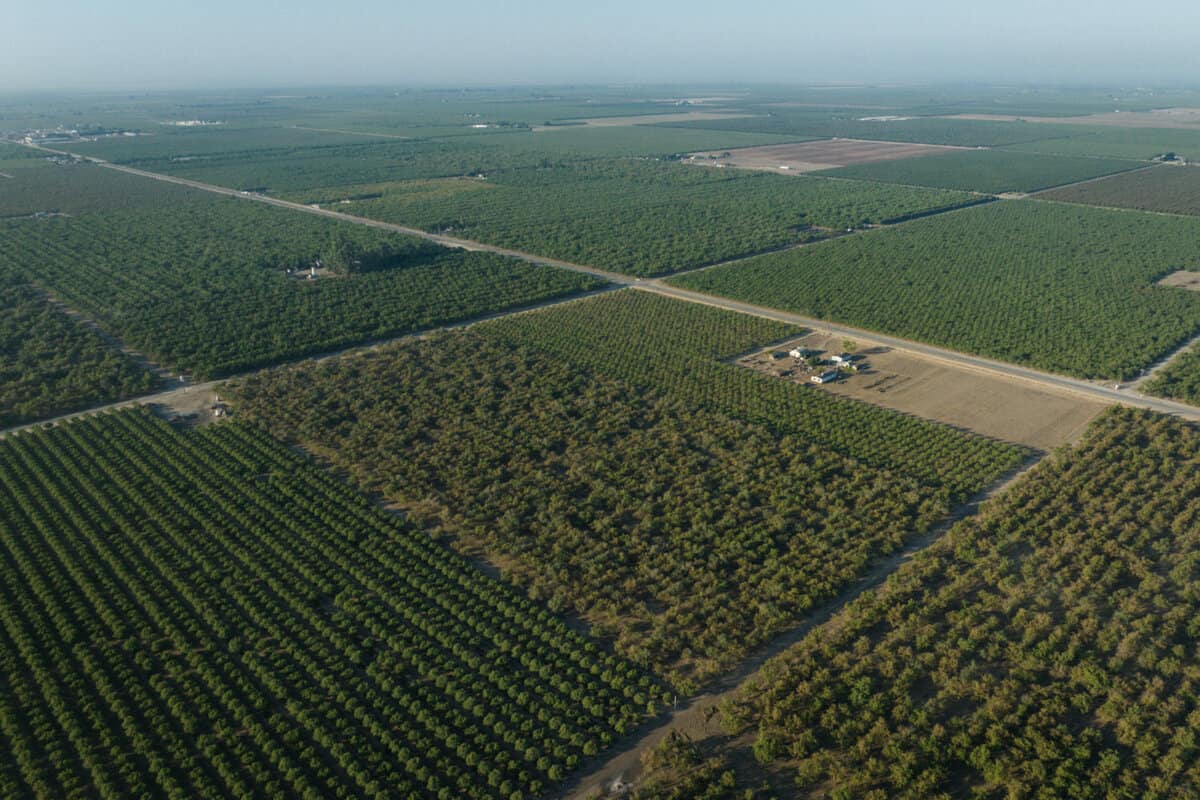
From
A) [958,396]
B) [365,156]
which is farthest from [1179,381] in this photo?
[365,156]

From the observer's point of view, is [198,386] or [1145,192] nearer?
[198,386]

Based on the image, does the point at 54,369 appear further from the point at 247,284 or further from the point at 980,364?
the point at 980,364

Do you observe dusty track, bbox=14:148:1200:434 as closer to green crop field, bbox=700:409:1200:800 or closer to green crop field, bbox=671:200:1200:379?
green crop field, bbox=671:200:1200:379

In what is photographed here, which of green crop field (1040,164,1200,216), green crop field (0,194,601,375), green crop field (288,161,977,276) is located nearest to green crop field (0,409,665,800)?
green crop field (0,194,601,375)

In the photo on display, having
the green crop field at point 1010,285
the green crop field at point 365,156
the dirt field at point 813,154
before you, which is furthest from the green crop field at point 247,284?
the dirt field at point 813,154

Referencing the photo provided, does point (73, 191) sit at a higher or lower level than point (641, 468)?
higher

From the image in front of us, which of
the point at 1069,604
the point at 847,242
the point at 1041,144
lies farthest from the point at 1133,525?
the point at 1041,144

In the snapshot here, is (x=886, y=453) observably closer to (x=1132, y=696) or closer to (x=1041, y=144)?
(x=1132, y=696)
